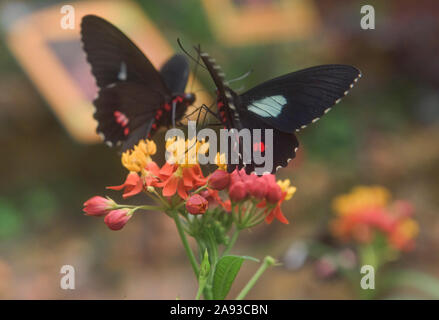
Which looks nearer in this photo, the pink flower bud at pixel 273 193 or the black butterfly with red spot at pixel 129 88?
the pink flower bud at pixel 273 193

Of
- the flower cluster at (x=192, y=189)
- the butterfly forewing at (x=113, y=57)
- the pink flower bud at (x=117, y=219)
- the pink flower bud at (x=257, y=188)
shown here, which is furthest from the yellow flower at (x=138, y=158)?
the butterfly forewing at (x=113, y=57)

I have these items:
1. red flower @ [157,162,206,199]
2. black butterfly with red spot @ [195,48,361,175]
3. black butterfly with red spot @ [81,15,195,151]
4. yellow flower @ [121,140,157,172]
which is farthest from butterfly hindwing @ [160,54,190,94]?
red flower @ [157,162,206,199]

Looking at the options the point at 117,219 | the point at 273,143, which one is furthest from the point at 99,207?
the point at 273,143

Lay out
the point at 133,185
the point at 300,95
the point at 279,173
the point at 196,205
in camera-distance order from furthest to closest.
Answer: the point at 279,173 < the point at 300,95 < the point at 133,185 < the point at 196,205

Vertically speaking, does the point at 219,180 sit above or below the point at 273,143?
below

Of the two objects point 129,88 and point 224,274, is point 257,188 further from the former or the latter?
point 129,88

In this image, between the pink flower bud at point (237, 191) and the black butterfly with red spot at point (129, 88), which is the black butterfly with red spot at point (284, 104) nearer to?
the pink flower bud at point (237, 191)
